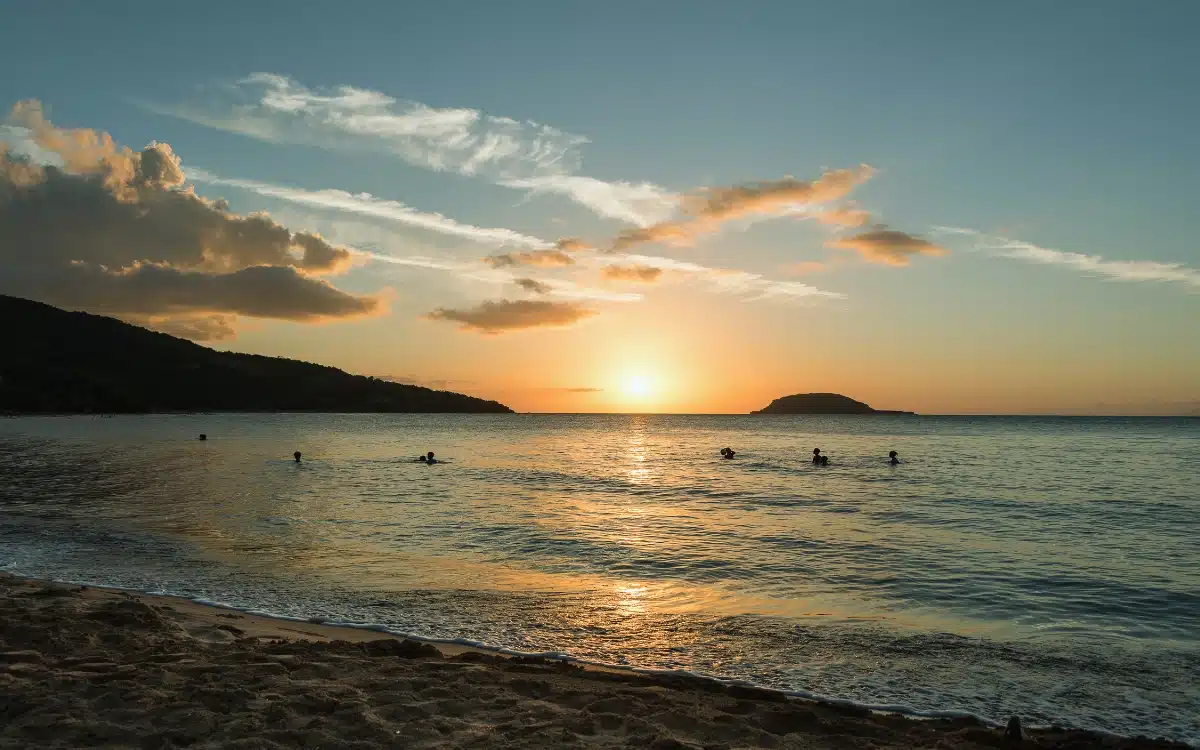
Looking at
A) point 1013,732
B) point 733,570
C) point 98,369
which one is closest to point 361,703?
point 1013,732

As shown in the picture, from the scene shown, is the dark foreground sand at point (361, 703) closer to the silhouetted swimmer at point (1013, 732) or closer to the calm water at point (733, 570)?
the silhouetted swimmer at point (1013, 732)

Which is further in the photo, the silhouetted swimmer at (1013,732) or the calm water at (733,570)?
the calm water at (733,570)

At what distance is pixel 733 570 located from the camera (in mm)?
15750

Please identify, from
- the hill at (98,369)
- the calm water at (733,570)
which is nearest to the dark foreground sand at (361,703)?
the calm water at (733,570)

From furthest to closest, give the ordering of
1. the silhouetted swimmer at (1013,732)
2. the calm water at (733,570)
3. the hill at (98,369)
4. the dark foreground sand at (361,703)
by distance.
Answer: the hill at (98,369), the calm water at (733,570), the silhouetted swimmer at (1013,732), the dark foreground sand at (361,703)

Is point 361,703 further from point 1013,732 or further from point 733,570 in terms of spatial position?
point 733,570

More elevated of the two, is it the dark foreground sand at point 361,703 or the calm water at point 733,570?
the dark foreground sand at point 361,703

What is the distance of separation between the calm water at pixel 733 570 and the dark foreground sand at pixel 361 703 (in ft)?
3.50

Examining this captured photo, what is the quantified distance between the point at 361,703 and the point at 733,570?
10059mm

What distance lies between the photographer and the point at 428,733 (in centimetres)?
665

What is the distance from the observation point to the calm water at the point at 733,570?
9.66 m

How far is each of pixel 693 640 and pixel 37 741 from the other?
25.3ft

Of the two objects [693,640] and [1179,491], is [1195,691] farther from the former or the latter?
[1179,491]

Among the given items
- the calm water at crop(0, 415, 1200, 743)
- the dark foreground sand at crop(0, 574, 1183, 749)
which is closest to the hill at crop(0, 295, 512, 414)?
the calm water at crop(0, 415, 1200, 743)
